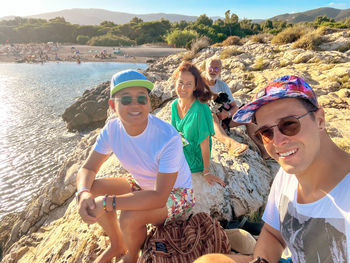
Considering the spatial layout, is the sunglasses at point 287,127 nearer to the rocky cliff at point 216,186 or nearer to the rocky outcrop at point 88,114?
the rocky cliff at point 216,186

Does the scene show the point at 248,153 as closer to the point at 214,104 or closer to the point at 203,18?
the point at 214,104

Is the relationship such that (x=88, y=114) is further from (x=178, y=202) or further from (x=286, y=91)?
(x=286, y=91)

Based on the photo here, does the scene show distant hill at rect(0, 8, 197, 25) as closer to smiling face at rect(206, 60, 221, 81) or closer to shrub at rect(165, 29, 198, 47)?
shrub at rect(165, 29, 198, 47)

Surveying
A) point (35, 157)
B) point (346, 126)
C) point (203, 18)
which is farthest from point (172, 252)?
point (203, 18)

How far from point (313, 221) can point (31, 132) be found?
13.5 meters

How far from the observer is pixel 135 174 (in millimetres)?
2078

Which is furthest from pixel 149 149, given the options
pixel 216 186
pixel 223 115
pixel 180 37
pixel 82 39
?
pixel 82 39

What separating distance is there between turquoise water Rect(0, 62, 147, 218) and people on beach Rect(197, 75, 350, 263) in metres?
7.71

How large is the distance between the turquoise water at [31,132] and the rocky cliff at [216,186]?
2.15 meters

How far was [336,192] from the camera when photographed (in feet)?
3.28

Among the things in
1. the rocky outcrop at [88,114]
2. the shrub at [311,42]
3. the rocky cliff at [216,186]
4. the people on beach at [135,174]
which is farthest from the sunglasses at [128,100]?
the rocky outcrop at [88,114]

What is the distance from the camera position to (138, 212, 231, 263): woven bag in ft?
5.90

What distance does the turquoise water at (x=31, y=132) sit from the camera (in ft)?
25.3

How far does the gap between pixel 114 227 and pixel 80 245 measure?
0.68 m
